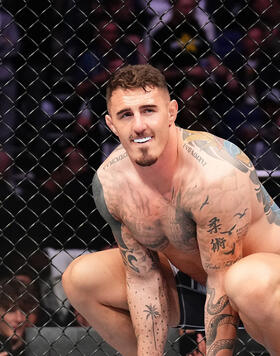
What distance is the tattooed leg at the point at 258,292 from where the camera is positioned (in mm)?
1953

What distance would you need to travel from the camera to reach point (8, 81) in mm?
3096

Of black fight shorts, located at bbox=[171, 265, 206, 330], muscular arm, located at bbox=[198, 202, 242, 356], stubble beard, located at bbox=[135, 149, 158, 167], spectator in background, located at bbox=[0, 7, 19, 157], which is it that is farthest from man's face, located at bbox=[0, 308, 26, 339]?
stubble beard, located at bbox=[135, 149, 158, 167]

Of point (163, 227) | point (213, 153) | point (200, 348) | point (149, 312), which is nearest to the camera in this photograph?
point (213, 153)

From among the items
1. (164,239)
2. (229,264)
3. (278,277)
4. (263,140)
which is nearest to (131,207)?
(164,239)

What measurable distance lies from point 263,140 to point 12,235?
1033mm

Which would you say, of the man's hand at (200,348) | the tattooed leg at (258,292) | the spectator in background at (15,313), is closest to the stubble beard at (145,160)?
the tattooed leg at (258,292)

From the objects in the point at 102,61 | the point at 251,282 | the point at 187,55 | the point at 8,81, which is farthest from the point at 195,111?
the point at 251,282

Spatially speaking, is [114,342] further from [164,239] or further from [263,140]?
[263,140]

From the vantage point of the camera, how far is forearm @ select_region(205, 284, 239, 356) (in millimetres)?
2078

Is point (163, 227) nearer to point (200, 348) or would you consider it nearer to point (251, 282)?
point (251, 282)

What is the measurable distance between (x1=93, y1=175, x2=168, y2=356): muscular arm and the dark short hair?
31 cm

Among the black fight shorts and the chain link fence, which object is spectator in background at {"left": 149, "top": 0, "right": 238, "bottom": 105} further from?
the black fight shorts

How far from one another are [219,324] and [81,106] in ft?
4.09

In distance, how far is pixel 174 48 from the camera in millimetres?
3031
